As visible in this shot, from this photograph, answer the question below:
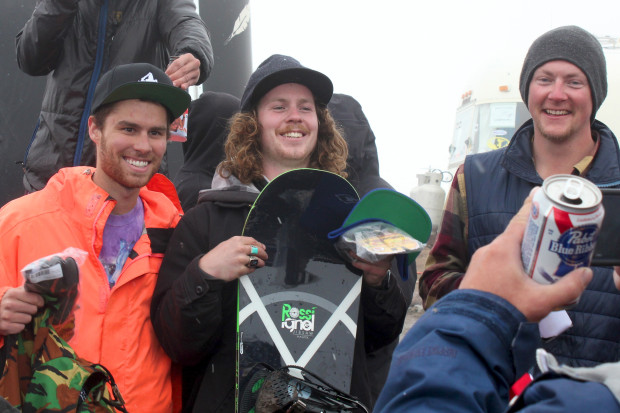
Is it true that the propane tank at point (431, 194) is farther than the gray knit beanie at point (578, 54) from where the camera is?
Yes

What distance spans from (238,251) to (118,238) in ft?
1.75

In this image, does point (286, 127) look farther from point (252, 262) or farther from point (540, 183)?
point (540, 183)

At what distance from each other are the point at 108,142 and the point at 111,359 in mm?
855

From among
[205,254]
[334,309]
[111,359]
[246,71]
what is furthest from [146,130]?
[246,71]

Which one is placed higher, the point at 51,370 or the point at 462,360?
the point at 462,360

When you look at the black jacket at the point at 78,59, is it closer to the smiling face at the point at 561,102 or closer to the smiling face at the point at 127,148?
the smiling face at the point at 127,148

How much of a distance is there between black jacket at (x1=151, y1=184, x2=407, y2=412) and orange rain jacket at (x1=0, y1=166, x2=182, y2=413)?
8 cm

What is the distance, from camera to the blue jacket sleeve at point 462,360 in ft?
2.75

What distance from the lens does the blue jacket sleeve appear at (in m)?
0.84

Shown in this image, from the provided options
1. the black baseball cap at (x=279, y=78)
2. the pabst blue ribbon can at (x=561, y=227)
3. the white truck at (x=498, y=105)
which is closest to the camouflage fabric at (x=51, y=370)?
the black baseball cap at (x=279, y=78)

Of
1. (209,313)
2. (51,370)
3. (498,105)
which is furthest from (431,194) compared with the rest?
(51,370)

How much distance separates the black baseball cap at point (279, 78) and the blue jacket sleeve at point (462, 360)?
1.69m

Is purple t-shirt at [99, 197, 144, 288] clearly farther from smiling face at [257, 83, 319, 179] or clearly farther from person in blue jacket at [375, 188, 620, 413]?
person in blue jacket at [375, 188, 620, 413]

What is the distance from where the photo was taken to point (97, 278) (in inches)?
79.6
